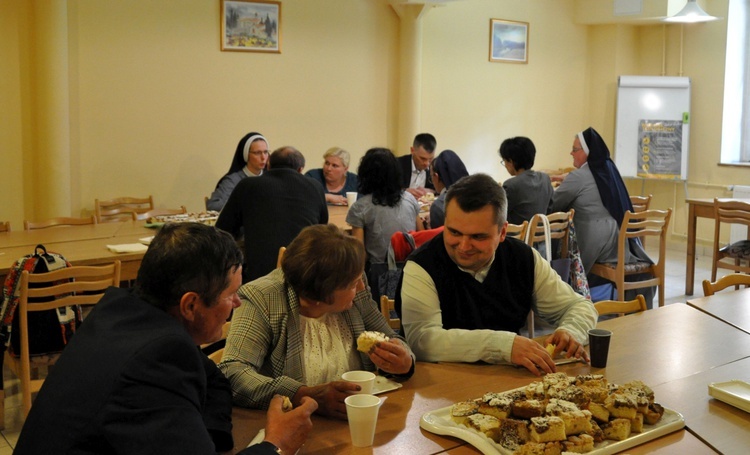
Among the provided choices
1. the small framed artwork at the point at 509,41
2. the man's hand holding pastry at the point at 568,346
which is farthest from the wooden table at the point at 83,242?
the small framed artwork at the point at 509,41

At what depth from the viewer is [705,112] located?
906 centimetres

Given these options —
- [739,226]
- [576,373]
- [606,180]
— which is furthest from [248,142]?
[739,226]

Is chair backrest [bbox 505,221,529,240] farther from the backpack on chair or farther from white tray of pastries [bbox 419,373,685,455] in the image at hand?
white tray of pastries [bbox 419,373,685,455]

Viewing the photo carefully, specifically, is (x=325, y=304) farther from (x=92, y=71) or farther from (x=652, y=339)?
(x=92, y=71)

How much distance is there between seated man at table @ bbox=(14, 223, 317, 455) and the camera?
1.40 meters

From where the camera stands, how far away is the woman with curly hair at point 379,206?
4664mm

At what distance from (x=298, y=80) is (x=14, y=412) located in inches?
174

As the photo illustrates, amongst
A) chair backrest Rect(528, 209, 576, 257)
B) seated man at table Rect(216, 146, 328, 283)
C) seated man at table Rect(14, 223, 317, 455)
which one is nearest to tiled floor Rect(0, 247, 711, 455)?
seated man at table Rect(216, 146, 328, 283)

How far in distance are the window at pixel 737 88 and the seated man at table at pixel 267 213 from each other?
6336 millimetres

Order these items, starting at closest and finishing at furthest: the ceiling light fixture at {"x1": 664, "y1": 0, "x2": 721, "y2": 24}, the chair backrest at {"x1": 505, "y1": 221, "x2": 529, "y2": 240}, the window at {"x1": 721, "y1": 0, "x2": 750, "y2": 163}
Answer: the chair backrest at {"x1": 505, "y1": 221, "x2": 529, "y2": 240}
the ceiling light fixture at {"x1": 664, "y1": 0, "x2": 721, "y2": 24}
the window at {"x1": 721, "y1": 0, "x2": 750, "y2": 163}

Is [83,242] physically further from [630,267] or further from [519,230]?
[630,267]

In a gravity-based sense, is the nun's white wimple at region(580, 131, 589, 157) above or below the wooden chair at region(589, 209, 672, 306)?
above

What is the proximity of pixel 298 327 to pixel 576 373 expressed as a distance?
851 millimetres

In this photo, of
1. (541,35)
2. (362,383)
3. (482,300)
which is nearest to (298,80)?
(541,35)
